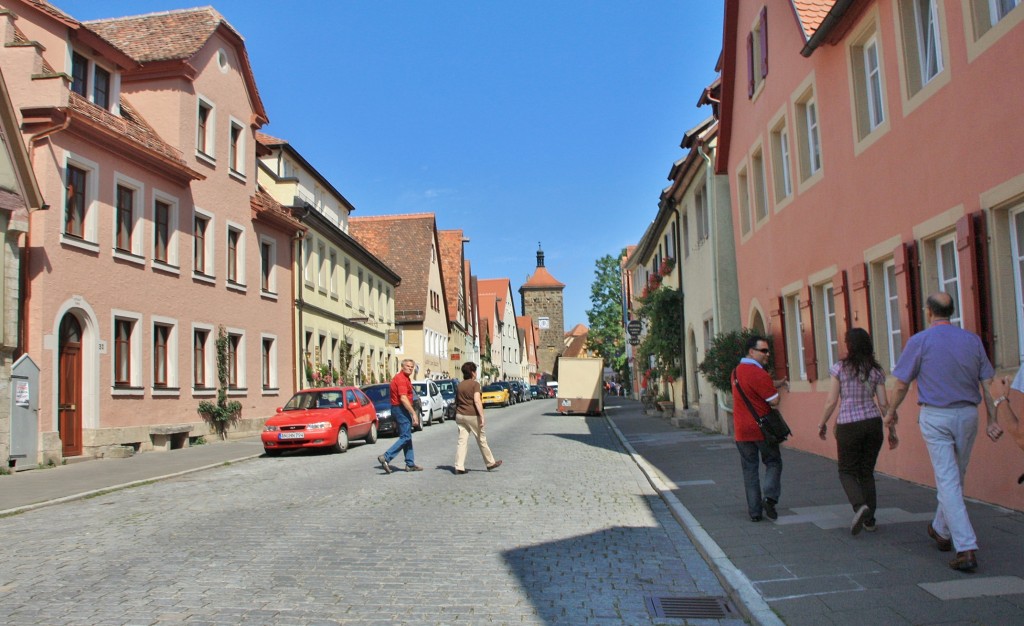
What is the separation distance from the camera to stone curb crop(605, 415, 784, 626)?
5.44m

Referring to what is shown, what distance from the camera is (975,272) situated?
852cm

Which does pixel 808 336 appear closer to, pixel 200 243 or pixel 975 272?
pixel 975 272

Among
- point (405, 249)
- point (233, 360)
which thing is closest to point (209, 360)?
point (233, 360)

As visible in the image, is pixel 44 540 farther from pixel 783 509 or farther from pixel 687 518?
pixel 783 509

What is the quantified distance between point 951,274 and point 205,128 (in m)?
20.1

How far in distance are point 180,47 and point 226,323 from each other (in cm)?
727

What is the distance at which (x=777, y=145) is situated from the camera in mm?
16344

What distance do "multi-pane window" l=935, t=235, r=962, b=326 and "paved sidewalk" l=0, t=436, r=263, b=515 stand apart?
35.5ft

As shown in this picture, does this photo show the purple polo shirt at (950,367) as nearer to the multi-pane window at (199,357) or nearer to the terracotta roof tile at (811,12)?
the terracotta roof tile at (811,12)

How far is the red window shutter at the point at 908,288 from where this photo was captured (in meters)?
10.0

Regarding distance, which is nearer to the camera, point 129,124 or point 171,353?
point 129,124

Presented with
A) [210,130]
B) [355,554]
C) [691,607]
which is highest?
[210,130]

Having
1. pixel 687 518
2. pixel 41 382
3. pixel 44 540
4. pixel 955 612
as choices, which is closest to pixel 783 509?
pixel 687 518

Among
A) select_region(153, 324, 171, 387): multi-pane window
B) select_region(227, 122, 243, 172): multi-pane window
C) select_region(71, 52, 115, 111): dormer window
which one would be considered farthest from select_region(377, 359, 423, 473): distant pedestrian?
select_region(227, 122, 243, 172): multi-pane window
